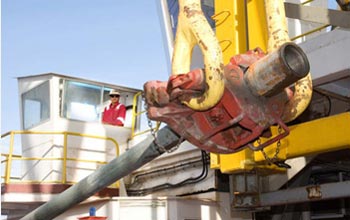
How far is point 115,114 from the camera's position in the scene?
33.7ft

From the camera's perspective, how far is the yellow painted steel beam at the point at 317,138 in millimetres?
4215

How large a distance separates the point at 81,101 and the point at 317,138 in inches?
265

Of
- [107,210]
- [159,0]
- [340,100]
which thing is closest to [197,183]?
[107,210]

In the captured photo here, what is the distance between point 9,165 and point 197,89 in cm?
701

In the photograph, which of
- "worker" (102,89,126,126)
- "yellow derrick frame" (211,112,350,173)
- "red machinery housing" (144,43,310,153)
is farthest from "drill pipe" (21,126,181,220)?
"worker" (102,89,126,126)

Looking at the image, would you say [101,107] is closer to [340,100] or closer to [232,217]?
[232,217]

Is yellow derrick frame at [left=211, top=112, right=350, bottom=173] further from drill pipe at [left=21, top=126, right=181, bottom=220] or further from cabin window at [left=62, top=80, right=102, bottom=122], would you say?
cabin window at [left=62, top=80, right=102, bottom=122]

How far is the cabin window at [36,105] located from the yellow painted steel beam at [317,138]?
6.46 metres

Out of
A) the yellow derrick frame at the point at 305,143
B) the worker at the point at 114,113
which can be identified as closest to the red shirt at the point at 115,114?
the worker at the point at 114,113

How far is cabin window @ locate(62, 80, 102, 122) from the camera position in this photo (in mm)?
10250

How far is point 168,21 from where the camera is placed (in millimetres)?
8305

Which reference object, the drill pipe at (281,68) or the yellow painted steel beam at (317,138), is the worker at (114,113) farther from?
the drill pipe at (281,68)

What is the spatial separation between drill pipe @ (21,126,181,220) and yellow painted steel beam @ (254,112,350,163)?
1213 mm

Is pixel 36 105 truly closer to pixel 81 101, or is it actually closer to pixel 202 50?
pixel 81 101
